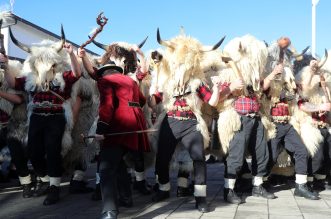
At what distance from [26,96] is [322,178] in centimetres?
424

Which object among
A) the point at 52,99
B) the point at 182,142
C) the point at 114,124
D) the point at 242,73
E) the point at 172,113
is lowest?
the point at 182,142

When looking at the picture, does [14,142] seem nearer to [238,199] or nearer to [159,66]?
[159,66]

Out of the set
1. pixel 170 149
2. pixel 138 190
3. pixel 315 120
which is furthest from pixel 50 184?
pixel 315 120

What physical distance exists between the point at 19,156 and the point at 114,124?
6.86 ft

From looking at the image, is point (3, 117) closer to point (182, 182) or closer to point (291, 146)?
point (182, 182)

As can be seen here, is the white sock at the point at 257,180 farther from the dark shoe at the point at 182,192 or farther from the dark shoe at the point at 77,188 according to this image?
the dark shoe at the point at 77,188

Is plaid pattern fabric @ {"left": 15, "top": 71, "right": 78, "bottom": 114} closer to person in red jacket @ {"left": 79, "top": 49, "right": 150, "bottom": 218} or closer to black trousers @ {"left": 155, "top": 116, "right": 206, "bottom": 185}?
person in red jacket @ {"left": 79, "top": 49, "right": 150, "bottom": 218}

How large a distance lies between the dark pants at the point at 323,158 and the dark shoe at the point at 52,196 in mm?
3306

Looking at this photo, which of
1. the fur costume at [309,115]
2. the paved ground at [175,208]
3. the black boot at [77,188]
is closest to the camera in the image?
the paved ground at [175,208]

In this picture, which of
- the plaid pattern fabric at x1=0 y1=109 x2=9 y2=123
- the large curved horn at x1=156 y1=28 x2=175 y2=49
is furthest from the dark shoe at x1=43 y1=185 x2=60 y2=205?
the large curved horn at x1=156 y1=28 x2=175 y2=49

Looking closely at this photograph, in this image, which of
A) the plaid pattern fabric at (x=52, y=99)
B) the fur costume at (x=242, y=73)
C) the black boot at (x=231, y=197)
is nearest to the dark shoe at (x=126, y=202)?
the black boot at (x=231, y=197)

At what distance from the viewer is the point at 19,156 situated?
5812mm

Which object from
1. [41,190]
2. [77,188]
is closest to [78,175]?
[77,188]

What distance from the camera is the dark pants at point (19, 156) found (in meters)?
5.79
